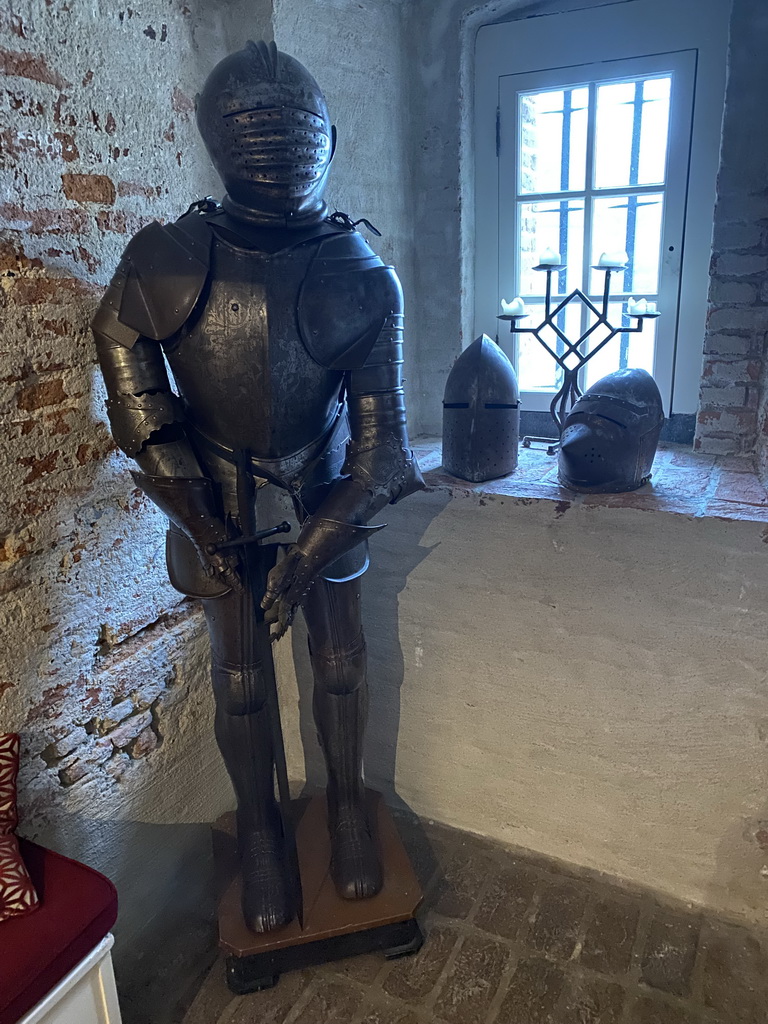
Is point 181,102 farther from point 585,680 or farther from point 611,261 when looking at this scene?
point 585,680

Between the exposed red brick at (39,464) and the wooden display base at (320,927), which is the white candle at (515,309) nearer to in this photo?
the exposed red brick at (39,464)

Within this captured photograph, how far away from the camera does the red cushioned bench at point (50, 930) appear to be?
45.0 inches

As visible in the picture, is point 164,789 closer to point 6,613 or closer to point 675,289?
point 6,613

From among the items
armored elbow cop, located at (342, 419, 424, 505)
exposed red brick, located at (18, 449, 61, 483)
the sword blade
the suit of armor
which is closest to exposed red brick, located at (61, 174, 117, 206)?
the suit of armor

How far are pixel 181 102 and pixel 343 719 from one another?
55.8 inches

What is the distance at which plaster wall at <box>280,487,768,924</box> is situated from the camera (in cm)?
168

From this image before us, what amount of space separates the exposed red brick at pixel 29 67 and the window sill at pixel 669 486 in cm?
112

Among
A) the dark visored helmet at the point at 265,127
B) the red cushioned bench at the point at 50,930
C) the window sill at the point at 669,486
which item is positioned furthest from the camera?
the window sill at the point at 669,486

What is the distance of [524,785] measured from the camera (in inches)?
78.4

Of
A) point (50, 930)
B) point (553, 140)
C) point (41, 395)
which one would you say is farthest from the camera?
point (553, 140)

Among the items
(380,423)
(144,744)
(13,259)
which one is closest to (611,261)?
(380,423)

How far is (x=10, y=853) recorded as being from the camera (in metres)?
1.30

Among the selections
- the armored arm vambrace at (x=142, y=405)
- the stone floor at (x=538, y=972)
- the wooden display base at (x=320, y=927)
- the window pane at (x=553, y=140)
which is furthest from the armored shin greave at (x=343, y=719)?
the window pane at (x=553, y=140)

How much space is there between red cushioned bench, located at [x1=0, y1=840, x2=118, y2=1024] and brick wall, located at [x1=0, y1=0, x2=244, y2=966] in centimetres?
22
